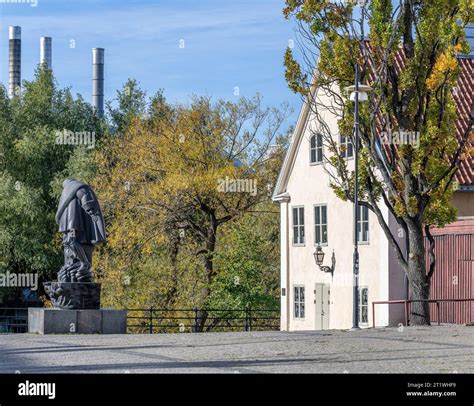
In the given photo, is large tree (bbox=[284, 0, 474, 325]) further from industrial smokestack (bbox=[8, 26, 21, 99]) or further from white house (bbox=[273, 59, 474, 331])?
industrial smokestack (bbox=[8, 26, 21, 99])

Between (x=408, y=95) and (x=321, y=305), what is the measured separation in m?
12.4

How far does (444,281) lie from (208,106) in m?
16.4

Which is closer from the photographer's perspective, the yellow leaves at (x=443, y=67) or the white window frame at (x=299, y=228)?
the yellow leaves at (x=443, y=67)

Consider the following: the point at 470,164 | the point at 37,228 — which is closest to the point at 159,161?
the point at 37,228

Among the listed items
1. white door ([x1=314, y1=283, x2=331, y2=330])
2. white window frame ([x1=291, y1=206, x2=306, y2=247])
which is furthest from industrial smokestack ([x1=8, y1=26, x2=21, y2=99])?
white door ([x1=314, y1=283, x2=331, y2=330])

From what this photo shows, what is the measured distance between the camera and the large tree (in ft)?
103

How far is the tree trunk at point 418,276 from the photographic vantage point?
32.0 m

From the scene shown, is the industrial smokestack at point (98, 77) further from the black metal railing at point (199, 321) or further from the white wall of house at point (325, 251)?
the white wall of house at point (325, 251)

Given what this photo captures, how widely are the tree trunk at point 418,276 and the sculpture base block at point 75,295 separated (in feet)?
29.7

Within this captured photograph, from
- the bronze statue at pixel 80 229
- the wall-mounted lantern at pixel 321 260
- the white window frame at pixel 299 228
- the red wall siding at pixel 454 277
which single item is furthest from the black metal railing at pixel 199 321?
the bronze statue at pixel 80 229

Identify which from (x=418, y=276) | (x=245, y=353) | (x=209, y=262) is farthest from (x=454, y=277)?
(x=245, y=353)

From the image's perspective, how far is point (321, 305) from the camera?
42.4 metres
